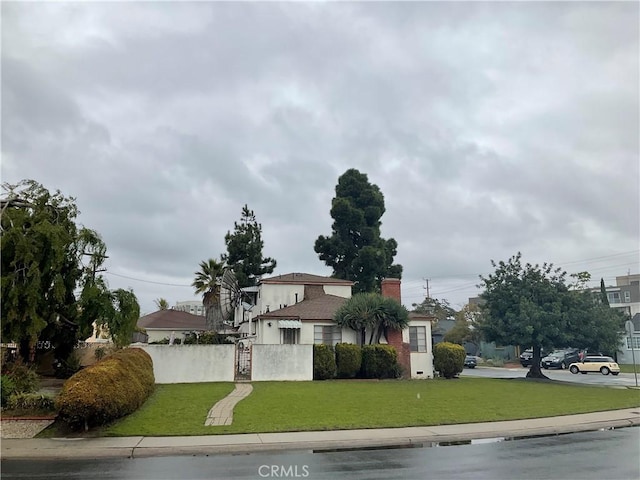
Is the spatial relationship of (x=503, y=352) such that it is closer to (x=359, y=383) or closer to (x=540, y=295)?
(x=540, y=295)

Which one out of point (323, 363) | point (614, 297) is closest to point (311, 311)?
point (323, 363)

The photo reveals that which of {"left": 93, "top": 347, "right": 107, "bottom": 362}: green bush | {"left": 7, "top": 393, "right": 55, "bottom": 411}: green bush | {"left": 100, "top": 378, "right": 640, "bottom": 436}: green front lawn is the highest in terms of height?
{"left": 93, "top": 347, "right": 107, "bottom": 362}: green bush

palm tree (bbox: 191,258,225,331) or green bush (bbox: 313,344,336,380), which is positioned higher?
palm tree (bbox: 191,258,225,331)

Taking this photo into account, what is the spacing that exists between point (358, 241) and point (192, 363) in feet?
103

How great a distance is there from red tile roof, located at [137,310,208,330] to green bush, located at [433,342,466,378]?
25.3 metres

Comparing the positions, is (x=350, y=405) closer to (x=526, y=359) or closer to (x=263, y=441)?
(x=263, y=441)

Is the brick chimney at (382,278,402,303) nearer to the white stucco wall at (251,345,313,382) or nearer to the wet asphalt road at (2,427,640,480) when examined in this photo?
the white stucco wall at (251,345,313,382)

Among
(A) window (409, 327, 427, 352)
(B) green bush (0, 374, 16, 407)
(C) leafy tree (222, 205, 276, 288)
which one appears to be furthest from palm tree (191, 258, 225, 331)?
(B) green bush (0, 374, 16, 407)

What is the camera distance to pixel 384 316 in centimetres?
3036

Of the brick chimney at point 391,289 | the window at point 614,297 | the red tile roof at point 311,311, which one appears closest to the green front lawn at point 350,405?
the red tile roof at point 311,311

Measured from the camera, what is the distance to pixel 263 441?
12609 mm

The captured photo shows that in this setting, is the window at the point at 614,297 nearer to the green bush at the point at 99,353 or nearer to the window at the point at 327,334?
the window at the point at 327,334

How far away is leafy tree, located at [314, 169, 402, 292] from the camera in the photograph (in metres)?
52.0

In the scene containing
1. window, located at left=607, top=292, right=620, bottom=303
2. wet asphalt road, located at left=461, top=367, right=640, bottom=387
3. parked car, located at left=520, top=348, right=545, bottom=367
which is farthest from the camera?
window, located at left=607, top=292, right=620, bottom=303
